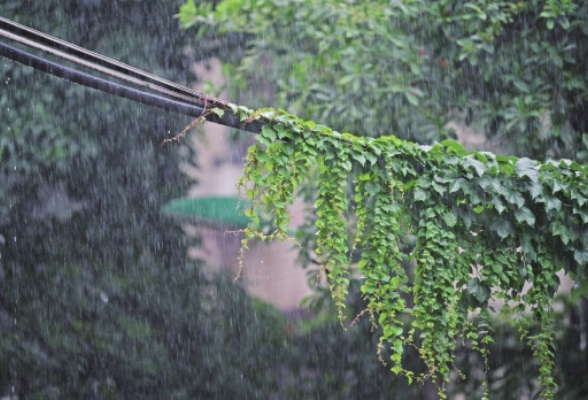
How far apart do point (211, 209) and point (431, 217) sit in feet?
10.7

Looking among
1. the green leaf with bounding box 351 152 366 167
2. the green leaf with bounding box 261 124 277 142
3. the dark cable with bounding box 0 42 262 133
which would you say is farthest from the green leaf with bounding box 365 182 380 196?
the dark cable with bounding box 0 42 262 133

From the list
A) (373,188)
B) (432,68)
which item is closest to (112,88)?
(373,188)

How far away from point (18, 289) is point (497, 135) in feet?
12.0

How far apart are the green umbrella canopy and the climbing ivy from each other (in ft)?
8.36

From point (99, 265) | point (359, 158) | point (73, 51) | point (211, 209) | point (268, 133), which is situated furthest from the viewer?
point (211, 209)

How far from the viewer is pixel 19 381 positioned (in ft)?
18.2

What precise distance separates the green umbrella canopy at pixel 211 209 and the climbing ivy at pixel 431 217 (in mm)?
2549

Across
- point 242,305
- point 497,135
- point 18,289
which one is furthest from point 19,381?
point 497,135

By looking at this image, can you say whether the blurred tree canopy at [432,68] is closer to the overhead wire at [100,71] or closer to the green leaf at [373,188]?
the green leaf at [373,188]

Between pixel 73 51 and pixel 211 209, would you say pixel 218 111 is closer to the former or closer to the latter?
pixel 73 51

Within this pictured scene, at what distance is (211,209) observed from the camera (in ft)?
21.0

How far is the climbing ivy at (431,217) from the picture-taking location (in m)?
3.12

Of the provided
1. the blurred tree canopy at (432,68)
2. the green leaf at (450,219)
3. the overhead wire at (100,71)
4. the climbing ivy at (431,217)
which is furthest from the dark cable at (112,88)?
the blurred tree canopy at (432,68)

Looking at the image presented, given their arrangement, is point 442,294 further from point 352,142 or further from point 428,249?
point 352,142
